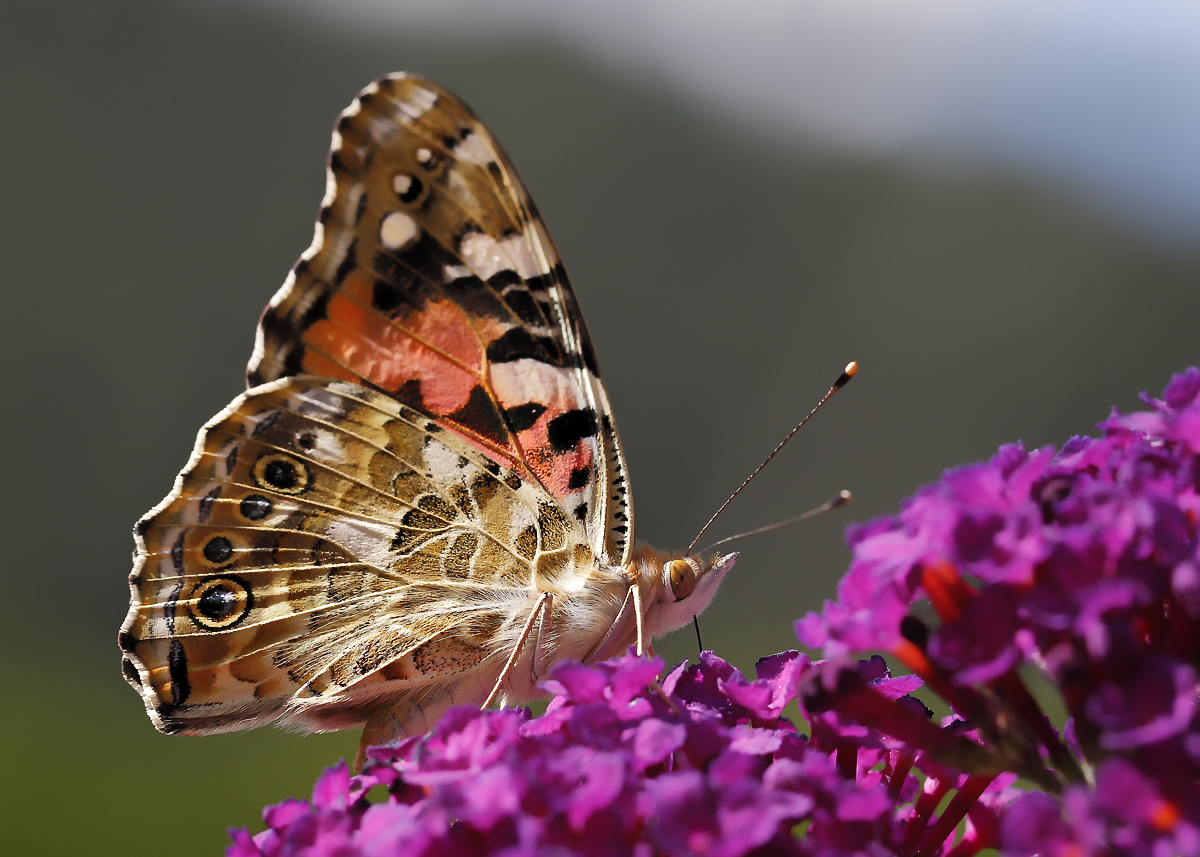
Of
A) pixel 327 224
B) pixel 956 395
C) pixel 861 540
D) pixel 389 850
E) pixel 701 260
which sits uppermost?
pixel 327 224

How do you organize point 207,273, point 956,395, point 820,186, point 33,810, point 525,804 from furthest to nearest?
point 820,186 < point 956,395 < point 207,273 < point 33,810 < point 525,804

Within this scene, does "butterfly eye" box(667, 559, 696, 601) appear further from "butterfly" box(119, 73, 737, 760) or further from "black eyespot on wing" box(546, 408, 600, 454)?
"black eyespot on wing" box(546, 408, 600, 454)

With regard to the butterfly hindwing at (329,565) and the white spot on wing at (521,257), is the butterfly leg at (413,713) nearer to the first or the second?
the butterfly hindwing at (329,565)

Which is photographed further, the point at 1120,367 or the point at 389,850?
the point at 1120,367

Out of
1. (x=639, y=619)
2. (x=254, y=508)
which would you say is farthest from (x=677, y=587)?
(x=254, y=508)

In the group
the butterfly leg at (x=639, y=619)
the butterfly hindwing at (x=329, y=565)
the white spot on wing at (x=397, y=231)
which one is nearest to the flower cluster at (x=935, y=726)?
the butterfly leg at (x=639, y=619)

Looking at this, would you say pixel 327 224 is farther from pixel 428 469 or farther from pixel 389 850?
pixel 389 850

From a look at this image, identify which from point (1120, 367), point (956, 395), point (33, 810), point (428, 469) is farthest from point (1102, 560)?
point (1120, 367)

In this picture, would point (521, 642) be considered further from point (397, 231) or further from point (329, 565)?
point (397, 231)
